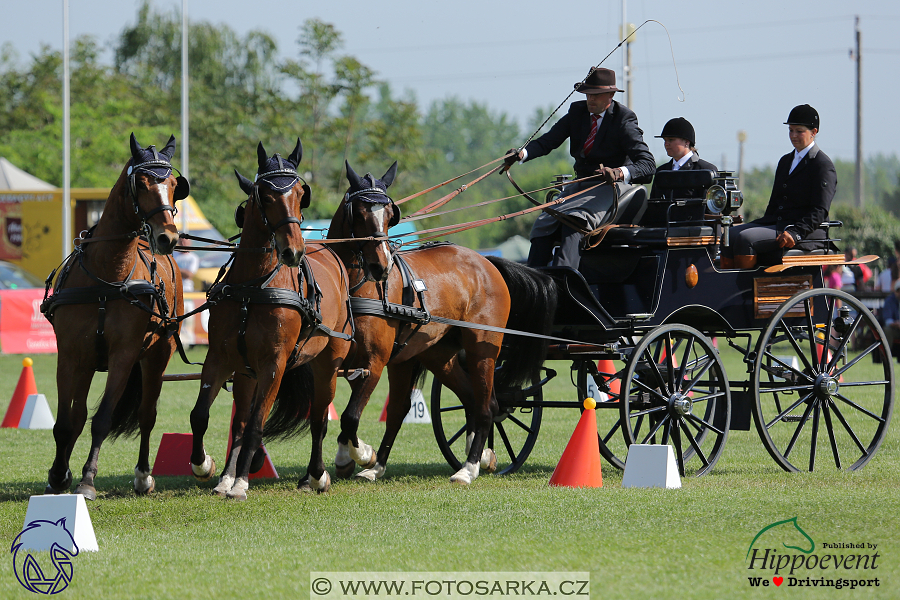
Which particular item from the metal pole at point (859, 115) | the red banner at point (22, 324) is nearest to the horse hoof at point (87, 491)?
the red banner at point (22, 324)

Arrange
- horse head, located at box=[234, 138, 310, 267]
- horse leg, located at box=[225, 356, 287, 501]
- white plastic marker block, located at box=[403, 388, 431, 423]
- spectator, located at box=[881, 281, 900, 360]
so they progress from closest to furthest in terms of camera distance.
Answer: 1. horse head, located at box=[234, 138, 310, 267]
2. horse leg, located at box=[225, 356, 287, 501]
3. white plastic marker block, located at box=[403, 388, 431, 423]
4. spectator, located at box=[881, 281, 900, 360]

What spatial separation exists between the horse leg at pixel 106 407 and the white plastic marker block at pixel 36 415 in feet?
14.7

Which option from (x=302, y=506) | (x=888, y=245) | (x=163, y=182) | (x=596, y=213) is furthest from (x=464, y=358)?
(x=888, y=245)

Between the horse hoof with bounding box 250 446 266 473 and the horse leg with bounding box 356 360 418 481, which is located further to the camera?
the horse leg with bounding box 356 360 418 481

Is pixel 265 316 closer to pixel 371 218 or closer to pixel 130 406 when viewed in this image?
pixel 371 218

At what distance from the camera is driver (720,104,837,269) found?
774 cm

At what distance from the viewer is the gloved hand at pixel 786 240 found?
7559 millimetres

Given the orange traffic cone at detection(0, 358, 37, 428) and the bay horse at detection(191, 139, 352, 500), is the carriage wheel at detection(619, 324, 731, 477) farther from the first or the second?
the orange traffic cone at detection(0, 358, 37, 428)

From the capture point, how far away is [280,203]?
5.96 m

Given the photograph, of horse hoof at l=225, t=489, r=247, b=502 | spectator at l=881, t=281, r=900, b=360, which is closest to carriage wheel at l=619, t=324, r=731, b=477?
horse hoof at l=225, t=489, r=247, b=502

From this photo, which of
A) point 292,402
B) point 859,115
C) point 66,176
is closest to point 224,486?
point 292,402

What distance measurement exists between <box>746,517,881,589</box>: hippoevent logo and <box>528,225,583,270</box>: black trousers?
3153 millimetres

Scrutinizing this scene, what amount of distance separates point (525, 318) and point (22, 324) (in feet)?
44.6

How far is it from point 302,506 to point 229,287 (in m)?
1.42
